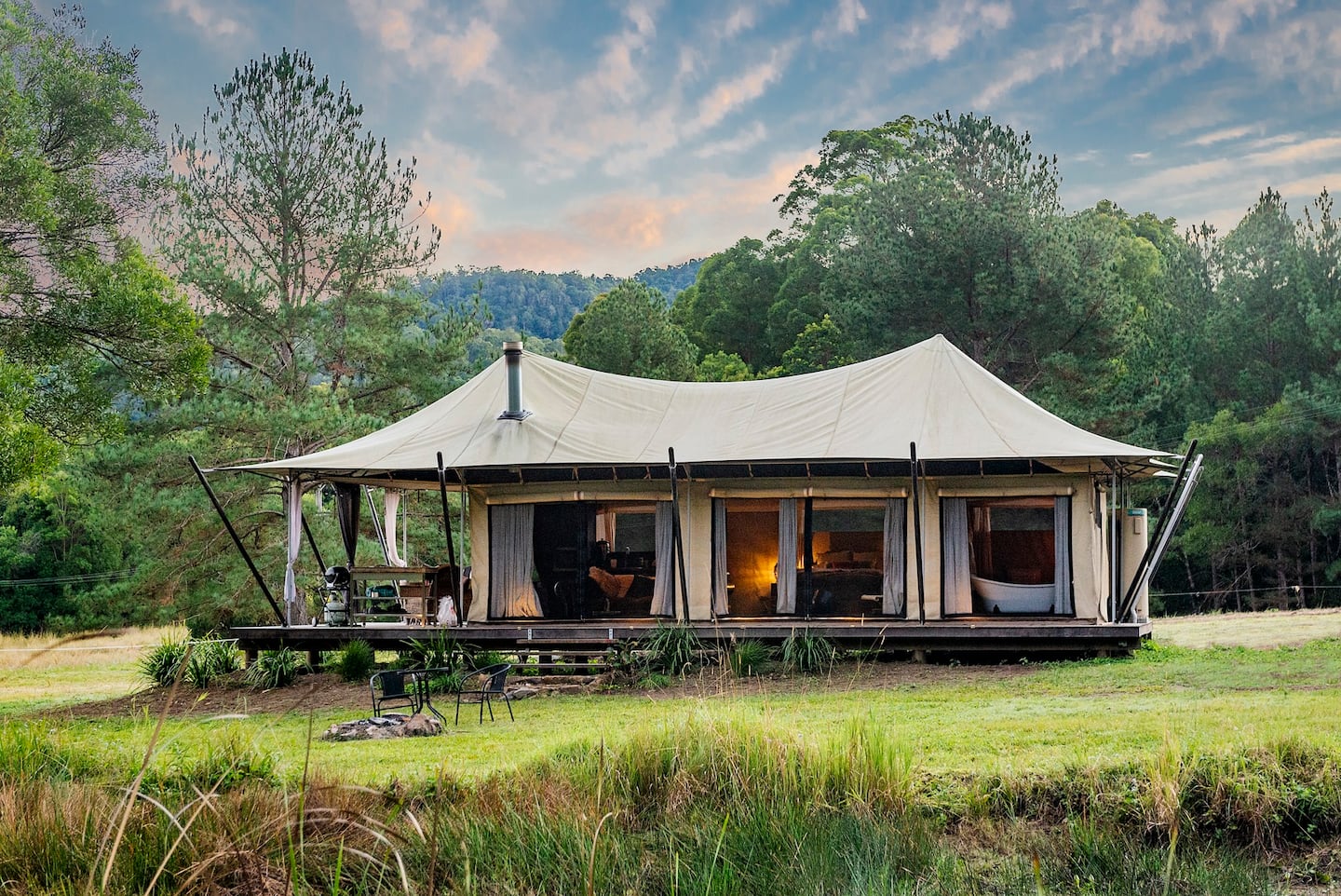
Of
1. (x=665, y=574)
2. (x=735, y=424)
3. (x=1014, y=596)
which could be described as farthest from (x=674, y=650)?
(x=1014, y=596)

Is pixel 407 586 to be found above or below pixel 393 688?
above

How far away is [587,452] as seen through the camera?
13.0 metres

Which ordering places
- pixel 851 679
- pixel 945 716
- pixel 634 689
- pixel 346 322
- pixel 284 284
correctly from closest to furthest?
pixel 945 716 → pixel 851 679 → pixel 634 689 → pixel 346 322 → pixel 284 284

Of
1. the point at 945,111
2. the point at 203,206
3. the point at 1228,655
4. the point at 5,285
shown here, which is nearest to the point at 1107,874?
the point at 1228,655

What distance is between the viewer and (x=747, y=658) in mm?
11664

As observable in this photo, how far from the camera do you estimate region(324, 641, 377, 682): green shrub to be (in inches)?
493

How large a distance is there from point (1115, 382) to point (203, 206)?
18577 mm

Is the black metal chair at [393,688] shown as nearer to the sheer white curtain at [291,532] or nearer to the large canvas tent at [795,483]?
the large canvas tent at [795,483]

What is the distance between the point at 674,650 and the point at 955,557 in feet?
10.5

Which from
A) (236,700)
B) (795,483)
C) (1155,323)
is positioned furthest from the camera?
(1155,323)

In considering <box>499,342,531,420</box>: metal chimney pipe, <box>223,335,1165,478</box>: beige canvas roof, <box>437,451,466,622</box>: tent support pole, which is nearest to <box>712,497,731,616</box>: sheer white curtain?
<box>223,335,1165,478</box>: beige canvas roof

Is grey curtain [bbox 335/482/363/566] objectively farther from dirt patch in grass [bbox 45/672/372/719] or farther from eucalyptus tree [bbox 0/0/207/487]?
eucalyptus tree [bbox 0/0/207/487]

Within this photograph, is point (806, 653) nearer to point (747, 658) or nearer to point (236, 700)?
point (747, 658)

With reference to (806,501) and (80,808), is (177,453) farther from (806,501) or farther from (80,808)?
(80,808)
